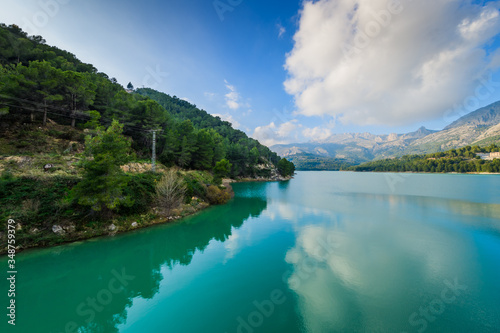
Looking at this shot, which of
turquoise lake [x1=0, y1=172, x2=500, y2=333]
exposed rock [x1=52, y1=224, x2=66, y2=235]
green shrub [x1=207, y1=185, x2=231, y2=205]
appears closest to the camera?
turquoise lake [x1=0, y1=172, x2=500, y2=333]

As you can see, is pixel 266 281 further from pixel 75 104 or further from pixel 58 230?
pixel 75 104

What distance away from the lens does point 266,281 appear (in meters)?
10.5

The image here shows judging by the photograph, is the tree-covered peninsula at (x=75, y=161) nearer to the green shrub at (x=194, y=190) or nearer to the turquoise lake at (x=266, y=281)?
the green shrub at (x=194, y=190)

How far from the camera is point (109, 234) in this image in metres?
15.8

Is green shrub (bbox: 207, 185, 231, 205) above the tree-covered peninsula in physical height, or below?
below

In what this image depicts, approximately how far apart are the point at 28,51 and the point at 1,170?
3943 cm

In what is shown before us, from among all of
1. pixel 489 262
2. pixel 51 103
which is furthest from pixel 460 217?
pixel 51 103

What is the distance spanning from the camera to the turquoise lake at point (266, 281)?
761 cm

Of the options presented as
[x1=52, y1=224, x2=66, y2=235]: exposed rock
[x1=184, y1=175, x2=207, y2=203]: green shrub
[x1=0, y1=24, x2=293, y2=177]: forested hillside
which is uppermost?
[x1=0, y1=24, x2=293, y2=177]: forested hillside

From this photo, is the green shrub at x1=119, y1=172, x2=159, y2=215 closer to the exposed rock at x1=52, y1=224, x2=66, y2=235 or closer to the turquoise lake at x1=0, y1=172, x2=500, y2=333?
the turquoise lake at x1=0, y1=172, x2=500, y2=333

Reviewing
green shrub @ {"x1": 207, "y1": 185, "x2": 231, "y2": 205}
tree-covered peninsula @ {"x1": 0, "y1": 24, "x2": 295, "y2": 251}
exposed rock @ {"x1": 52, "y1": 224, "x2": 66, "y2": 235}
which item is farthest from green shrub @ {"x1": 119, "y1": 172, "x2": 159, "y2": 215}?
green shrub @ {"x1": 207, "y1": 185, "x2": 231, "y2": 205}

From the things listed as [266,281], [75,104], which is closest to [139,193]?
[266,281]

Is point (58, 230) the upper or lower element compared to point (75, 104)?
lower

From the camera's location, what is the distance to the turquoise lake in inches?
300
